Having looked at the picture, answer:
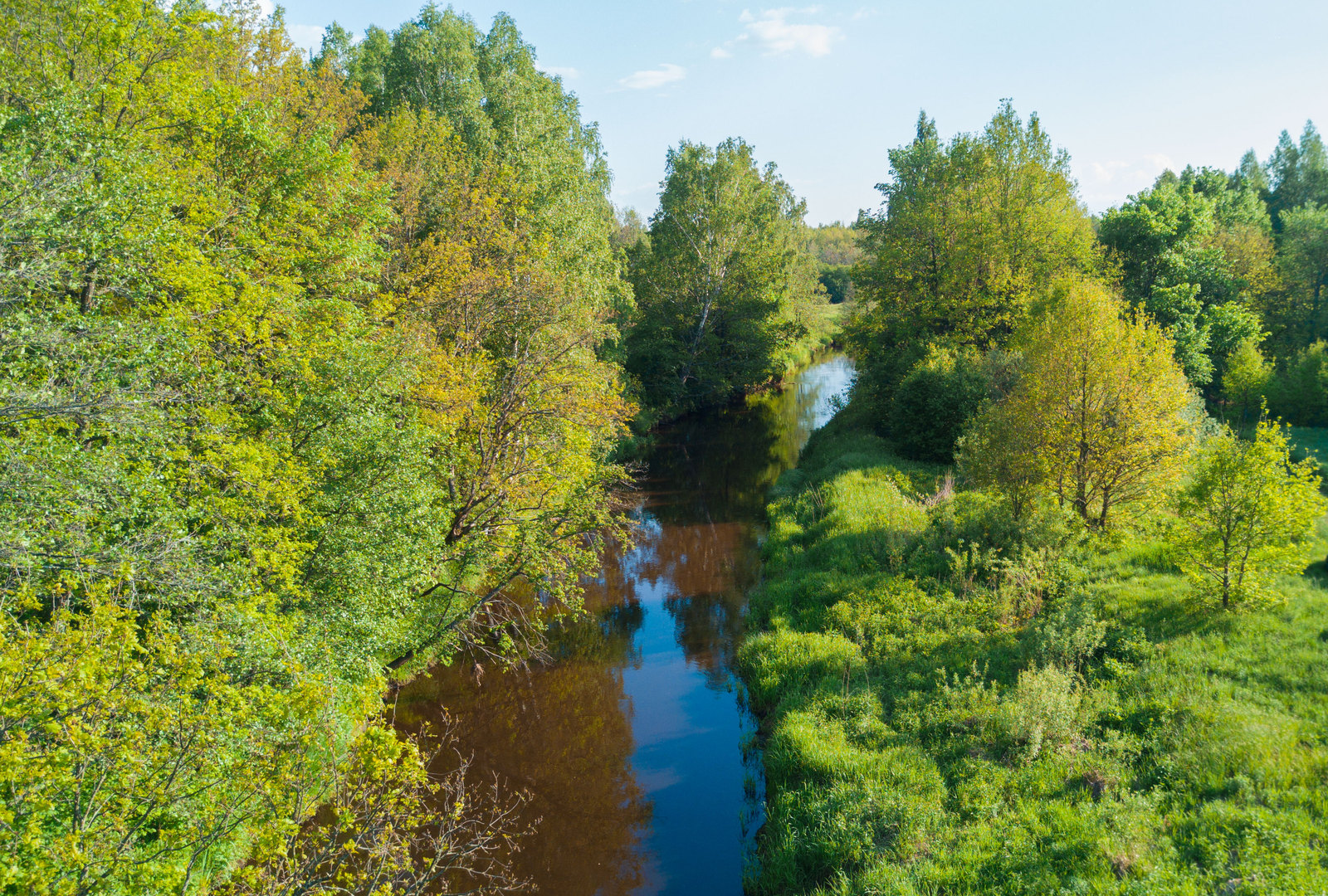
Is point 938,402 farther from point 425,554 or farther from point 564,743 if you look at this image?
point 425,554

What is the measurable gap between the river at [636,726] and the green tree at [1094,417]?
8977 millimetres

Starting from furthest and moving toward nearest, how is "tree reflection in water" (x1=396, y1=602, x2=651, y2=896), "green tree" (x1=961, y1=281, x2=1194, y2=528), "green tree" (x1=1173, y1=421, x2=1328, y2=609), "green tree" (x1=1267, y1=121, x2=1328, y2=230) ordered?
"green tree" (x1=1267, y1=121, x2=1328, y2=230) → "green tree" (x1=961, y1=281, x2=1194, y2=528) → "green tree" (x1=1173, y1=421, x2=1328, y2=609) → "tree reflection in water" (x1=396, y1=602, x2=651, y2=896)

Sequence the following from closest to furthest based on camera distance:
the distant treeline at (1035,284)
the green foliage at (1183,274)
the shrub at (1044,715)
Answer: the shrub at (1044,715) → the distant treeline at (1035,284) → the green foliage at (1183,274)

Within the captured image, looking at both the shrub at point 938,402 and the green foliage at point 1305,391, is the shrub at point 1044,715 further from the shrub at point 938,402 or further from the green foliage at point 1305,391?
the green foliage at point 1305,391

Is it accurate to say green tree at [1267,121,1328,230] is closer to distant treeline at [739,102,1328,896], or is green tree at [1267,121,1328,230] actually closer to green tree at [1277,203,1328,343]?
green tree at [1277,203,1328,343]

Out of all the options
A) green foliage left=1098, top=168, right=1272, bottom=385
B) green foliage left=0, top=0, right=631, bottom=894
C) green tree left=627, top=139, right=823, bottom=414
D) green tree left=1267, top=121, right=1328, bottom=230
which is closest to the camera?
green foliage left=0, top=0, right=631, bottom=894

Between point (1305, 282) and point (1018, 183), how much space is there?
2319 centimetres

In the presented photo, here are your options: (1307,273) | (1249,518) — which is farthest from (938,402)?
(1307,273)

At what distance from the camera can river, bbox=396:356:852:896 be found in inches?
455

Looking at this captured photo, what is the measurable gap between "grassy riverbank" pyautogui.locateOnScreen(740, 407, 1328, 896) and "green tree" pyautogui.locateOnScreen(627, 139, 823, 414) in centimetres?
2755

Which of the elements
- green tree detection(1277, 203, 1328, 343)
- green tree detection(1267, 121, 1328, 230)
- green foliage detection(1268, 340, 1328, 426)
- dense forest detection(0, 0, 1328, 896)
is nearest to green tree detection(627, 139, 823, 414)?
dense forest detection(0, 0, 1328, 896)

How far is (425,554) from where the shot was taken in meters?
13.6

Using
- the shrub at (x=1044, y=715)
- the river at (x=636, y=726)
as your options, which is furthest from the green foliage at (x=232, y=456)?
the shrub at (x=1044, y=715)

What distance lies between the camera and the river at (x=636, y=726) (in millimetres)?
11547
